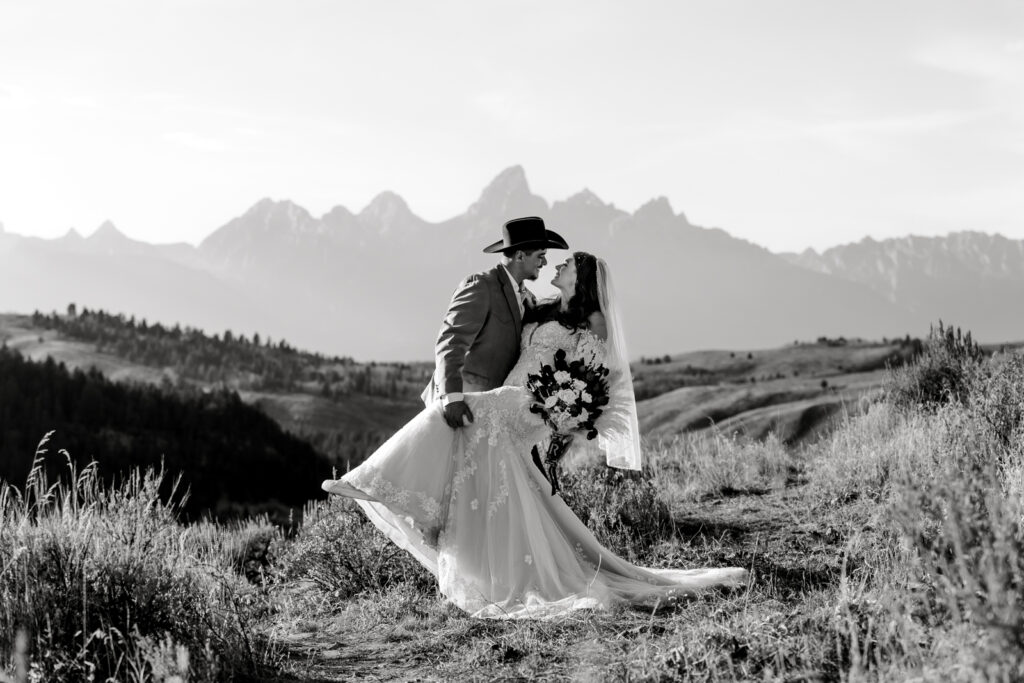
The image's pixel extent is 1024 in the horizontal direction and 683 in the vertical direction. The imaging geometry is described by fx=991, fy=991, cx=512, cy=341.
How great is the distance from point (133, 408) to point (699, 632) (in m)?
126

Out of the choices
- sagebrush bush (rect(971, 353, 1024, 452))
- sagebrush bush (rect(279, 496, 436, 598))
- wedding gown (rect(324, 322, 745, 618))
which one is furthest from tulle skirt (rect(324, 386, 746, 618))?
sagebrush bush (rect(971, 353, 1024, 452))

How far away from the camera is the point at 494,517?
265 inches

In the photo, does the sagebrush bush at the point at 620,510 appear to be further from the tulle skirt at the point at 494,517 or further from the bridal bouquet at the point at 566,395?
the bridal bouquet at the point at 566,395

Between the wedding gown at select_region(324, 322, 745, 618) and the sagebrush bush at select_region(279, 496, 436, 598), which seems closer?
the wedding gown at select_region(324, 322, 745, 618)

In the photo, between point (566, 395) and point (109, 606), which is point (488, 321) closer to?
point (566, 395)

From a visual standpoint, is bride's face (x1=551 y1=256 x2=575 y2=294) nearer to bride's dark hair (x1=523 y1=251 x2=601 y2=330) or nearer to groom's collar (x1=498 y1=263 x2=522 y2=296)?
bride's dark hair (x1=523 y1=251 x2=601 y2=330)

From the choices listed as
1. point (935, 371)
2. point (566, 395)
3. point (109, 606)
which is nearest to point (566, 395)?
point (566, 395)

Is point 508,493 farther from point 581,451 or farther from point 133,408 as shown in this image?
point 133,408

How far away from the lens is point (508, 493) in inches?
266

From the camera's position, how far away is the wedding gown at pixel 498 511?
21.6ft

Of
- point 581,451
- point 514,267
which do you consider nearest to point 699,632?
point 514,267

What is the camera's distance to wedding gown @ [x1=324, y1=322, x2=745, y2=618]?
6570 mm

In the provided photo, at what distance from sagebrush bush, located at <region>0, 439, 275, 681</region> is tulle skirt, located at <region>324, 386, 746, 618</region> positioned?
1.16 meters

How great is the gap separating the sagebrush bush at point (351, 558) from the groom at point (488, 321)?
2.09 m
